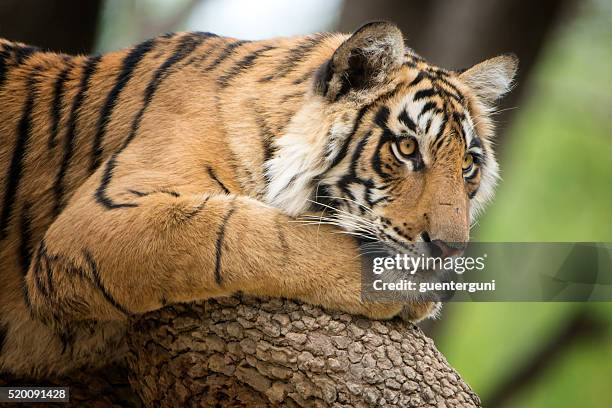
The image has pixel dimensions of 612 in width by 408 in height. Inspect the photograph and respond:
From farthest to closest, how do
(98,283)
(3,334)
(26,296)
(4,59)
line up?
1. (4,59)
2. (3,334)
3. (26,296)
4. (98,283)

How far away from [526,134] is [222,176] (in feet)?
17.7

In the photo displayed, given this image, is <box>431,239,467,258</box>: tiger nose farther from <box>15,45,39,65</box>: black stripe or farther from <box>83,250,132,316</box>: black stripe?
<box>15,45,39,65</box>: black stripe

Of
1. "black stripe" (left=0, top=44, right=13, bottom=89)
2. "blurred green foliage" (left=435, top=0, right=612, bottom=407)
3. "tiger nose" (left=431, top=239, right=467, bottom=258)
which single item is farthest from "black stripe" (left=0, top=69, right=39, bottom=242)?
"blurred green foliage" (left=435, top=0, right=612, bottom=407)

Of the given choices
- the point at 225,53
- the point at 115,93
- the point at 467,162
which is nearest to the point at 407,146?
the point at 467,162

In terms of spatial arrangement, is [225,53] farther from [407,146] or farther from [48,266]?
[48,266]

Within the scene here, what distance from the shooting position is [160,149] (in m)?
2.82

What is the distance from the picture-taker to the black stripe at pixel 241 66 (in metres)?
3.05

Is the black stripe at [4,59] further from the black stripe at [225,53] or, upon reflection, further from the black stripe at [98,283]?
the black stripe at [98,283]

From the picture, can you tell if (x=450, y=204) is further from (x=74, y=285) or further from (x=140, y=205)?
(x=74, y=285)

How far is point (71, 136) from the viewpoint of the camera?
3.17 m

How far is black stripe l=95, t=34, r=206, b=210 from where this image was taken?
2699mm

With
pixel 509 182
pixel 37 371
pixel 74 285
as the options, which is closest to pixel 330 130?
pixel 74 285

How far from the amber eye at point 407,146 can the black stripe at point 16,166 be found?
1.51 meters

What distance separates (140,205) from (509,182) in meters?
5.09
